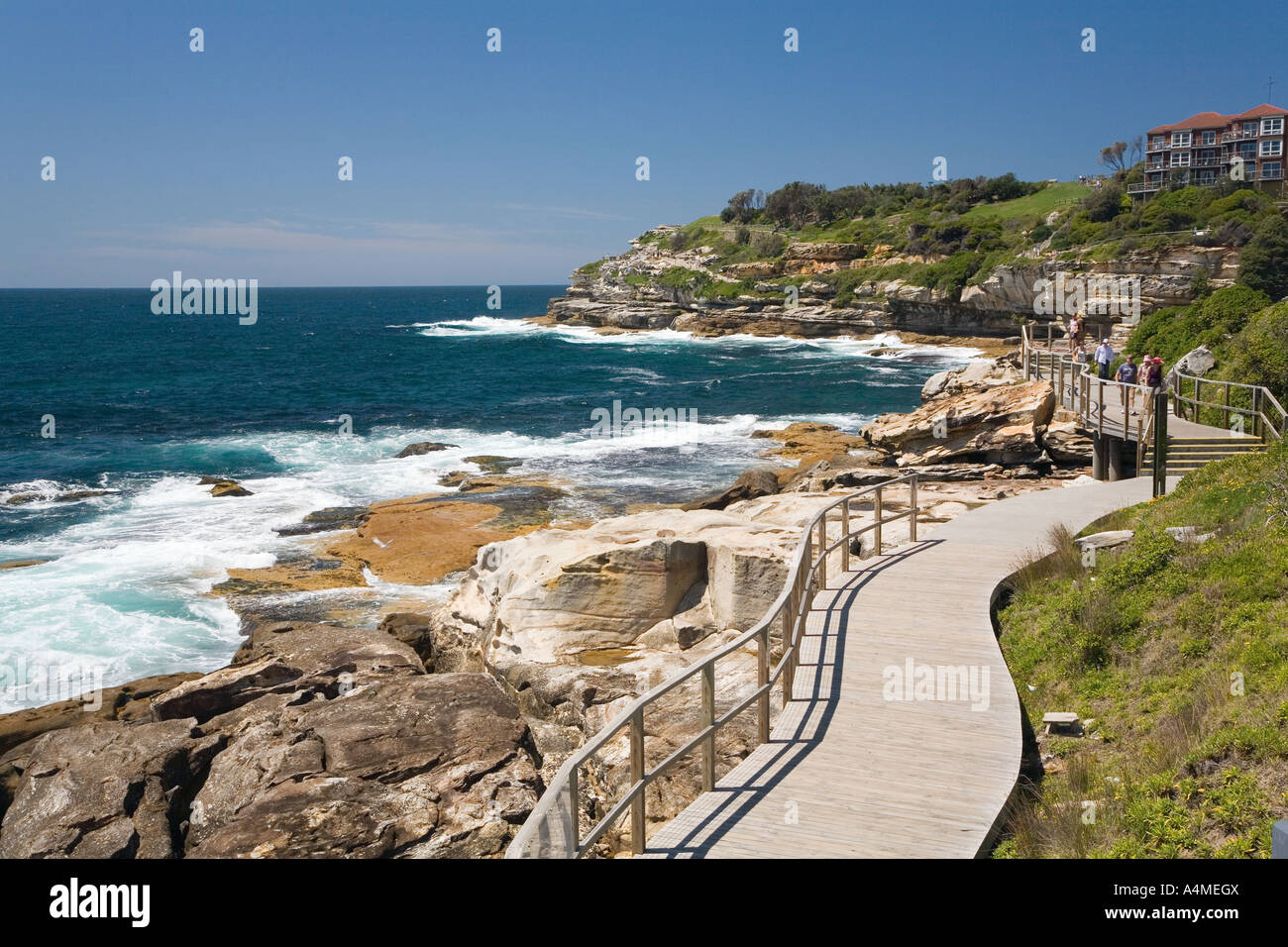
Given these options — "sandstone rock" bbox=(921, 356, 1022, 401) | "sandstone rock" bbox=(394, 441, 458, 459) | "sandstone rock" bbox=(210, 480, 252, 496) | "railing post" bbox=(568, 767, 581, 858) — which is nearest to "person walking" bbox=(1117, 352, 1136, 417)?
"sandstone rock" bbox=(921, 356, 1022, 401)

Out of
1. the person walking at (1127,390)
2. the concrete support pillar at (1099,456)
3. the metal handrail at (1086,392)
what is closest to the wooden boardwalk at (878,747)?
the person walking at (1127,390)

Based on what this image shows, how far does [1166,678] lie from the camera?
1000cm

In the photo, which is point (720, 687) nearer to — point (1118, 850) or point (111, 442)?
point (1118, 850)

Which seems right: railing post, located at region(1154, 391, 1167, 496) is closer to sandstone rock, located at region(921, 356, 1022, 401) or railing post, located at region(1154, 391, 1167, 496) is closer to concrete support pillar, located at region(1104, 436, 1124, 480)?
concrete support pillar, located at region(1104, 436, 1124, 480)

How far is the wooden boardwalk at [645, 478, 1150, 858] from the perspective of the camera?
7137 millimetres

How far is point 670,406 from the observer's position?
53.5 metres

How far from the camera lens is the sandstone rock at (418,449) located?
39453 millimetres

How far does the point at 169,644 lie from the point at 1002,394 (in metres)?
19.7

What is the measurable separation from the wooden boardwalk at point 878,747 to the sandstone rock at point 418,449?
93.3ft

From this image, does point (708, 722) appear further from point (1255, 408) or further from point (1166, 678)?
point (1255, 408)

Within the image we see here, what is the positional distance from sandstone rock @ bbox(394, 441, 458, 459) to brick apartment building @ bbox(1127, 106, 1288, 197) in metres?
66.5

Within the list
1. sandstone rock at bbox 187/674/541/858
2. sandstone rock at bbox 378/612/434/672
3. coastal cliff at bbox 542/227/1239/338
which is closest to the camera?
sandstone rock at bbox 187/674/541/858

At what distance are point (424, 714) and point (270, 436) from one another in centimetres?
3686
